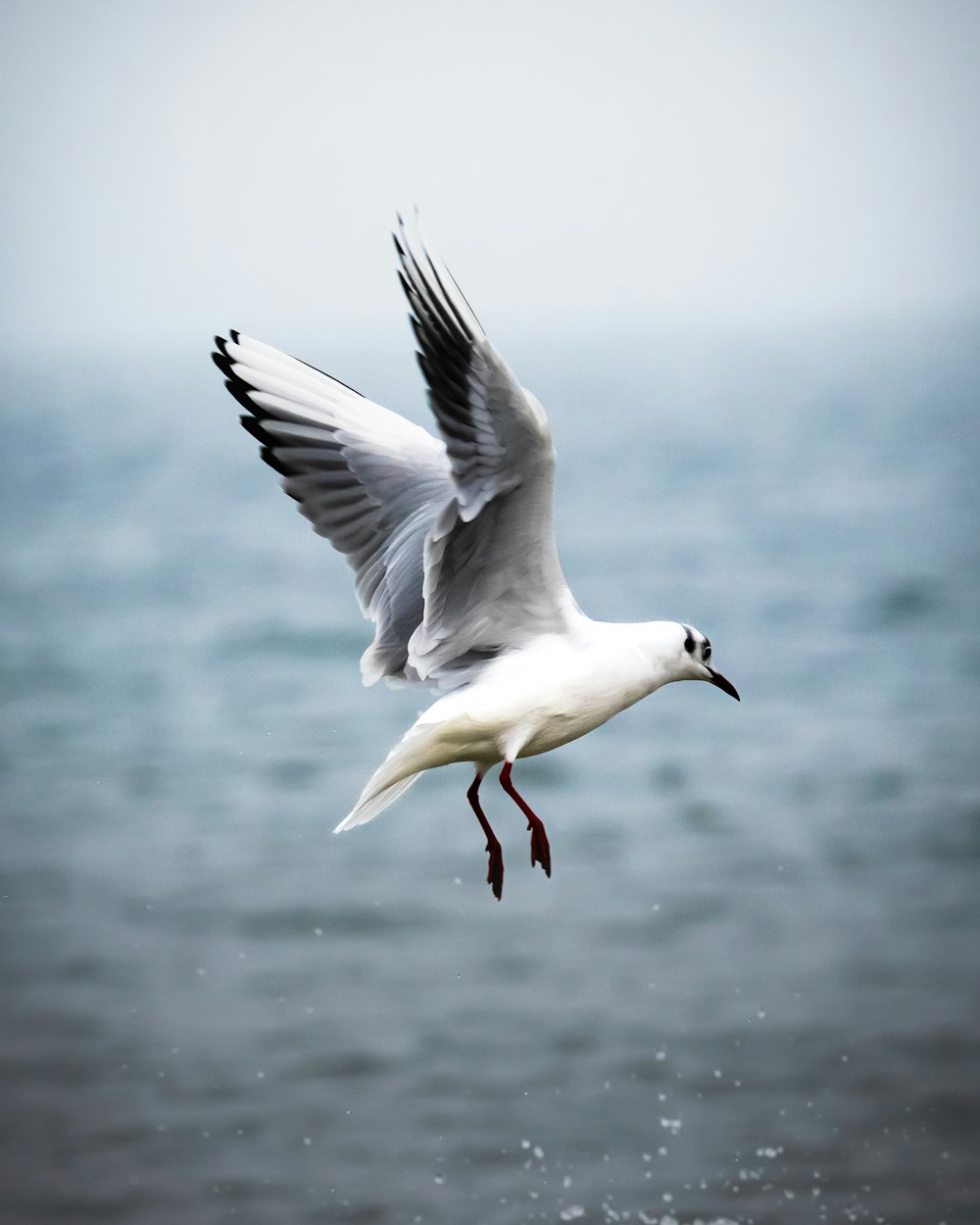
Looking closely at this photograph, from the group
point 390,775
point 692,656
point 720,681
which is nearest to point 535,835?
point 390,775

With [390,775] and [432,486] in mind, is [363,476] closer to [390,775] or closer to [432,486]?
[432,486]

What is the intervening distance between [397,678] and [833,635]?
2026cm

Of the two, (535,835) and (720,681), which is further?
(720,681)

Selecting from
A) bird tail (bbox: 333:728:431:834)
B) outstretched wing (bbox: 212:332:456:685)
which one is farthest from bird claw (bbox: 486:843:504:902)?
outstretched wing (bbox: 212:332:456:685)

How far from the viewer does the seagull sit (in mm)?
4547

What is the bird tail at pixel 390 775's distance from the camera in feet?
16.0

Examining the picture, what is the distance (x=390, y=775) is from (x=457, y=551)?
569 mm

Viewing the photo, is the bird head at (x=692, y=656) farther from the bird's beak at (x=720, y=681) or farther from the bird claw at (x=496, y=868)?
the bird claw at (x=496, y=868)

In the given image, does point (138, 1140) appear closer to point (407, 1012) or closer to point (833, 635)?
point (407, 1012)

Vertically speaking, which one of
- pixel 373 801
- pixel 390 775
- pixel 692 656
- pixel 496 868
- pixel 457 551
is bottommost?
pixel 496 868

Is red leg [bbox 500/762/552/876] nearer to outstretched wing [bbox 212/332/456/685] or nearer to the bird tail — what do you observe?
the bird tail

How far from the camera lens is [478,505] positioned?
467cm

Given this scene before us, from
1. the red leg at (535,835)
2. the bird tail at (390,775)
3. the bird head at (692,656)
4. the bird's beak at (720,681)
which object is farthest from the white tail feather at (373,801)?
the bird's beak at (720,681)

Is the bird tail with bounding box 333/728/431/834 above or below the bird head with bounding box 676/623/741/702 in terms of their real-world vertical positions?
below
